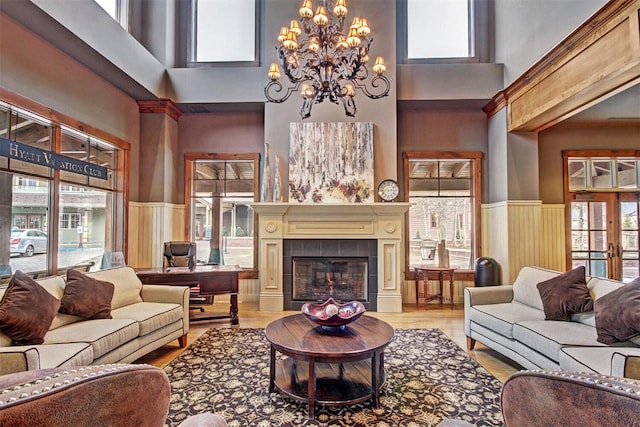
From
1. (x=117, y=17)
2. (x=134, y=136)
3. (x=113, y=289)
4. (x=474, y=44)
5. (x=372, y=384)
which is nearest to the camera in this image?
(x=372, y=384)

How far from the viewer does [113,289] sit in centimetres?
318

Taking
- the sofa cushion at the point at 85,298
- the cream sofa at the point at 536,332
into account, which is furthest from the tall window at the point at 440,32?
the sofa cushion at the point at 85,298

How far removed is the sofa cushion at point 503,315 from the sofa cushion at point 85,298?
3.57m

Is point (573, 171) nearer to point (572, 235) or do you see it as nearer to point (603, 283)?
point (572, 235)

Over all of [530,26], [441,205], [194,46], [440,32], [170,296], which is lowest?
[170,296]

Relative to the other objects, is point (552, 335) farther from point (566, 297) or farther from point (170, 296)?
point (170, 296)

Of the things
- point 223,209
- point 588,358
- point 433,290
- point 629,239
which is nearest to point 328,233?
point 223,209

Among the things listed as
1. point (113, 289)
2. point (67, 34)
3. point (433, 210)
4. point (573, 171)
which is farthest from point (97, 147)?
point (573, 171)

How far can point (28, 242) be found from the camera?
3.39m

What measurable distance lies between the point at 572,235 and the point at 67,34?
292 inches

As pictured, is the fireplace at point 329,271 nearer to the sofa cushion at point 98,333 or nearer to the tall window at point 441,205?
the tall window at point 441,205

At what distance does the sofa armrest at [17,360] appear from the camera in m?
1.76

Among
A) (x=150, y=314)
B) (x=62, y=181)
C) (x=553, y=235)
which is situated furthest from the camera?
(x=553, y=235)

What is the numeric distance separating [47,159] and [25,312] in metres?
2.01
